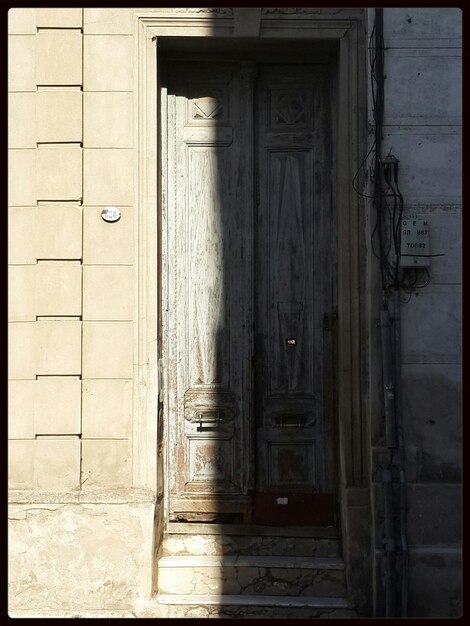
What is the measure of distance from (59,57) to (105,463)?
286 cm

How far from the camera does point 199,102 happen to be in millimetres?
5820

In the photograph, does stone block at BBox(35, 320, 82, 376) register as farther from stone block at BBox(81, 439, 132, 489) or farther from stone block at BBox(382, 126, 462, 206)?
stone block at BBox(382, 126, 462, 206)

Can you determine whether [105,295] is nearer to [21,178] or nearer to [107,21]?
[21,178]

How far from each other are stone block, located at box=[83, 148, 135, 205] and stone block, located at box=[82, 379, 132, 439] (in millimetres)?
1285

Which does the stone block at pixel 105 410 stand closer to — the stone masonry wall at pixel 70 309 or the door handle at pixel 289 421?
the stone masonry wall at pixel 70 309

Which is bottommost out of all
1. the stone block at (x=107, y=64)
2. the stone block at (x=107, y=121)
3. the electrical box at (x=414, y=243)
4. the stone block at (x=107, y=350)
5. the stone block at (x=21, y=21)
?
the stone block at (x=107, y=350)

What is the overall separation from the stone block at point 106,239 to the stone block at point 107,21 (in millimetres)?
1254

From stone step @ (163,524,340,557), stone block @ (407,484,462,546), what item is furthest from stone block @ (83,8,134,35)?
stone block @ (407,484,462,546)

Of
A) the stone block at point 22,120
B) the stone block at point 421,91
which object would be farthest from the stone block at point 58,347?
the stone block at point 421,91

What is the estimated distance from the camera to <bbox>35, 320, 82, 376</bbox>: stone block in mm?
5305

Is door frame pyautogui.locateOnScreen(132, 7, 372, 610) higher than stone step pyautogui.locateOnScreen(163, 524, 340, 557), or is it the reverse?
door frame pyautogui.locateOnScreen(132, 7, 372, 610)

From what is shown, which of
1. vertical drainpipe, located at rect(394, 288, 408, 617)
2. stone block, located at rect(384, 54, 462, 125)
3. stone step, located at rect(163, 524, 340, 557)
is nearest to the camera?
vertical drainpipe, located at rect(394, 288, 408, 617)

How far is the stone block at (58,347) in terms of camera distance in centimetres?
530

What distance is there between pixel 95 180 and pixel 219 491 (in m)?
2.45
